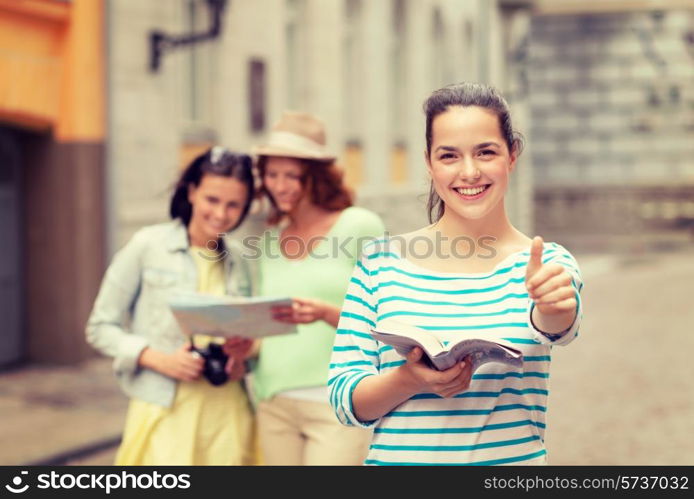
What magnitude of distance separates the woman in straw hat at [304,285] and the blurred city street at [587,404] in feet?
11.0

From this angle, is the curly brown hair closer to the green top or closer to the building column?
the green top

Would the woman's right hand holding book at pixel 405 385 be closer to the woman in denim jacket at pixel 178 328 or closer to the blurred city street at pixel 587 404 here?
the woman in denim jacket at pixel 178 328

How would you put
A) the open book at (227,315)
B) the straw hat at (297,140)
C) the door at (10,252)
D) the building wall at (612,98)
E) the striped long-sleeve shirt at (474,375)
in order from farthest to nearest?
1. the building wall at (612,98)
2. the door at (10,252)
3. the straw hat at (297,140)
4. the open book at (227,315)
5. the striped long-sleeve shirt at (474,375)

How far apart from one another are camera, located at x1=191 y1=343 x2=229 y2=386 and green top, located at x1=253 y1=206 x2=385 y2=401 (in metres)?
0.16

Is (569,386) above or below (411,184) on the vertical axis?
below

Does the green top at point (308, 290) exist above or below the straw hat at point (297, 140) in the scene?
below

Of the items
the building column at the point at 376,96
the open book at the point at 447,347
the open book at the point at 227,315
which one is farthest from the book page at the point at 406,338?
the building column at the point at 376,96

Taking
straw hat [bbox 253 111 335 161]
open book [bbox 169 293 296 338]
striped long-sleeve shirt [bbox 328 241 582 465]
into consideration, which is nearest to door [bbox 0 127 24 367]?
straw hat [bbox 253 111 335 161]

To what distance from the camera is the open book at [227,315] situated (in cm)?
396

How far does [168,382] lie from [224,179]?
0.70 metres


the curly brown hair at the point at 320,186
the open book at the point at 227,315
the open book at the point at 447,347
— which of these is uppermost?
the curly brown hair at the point at 320,186
